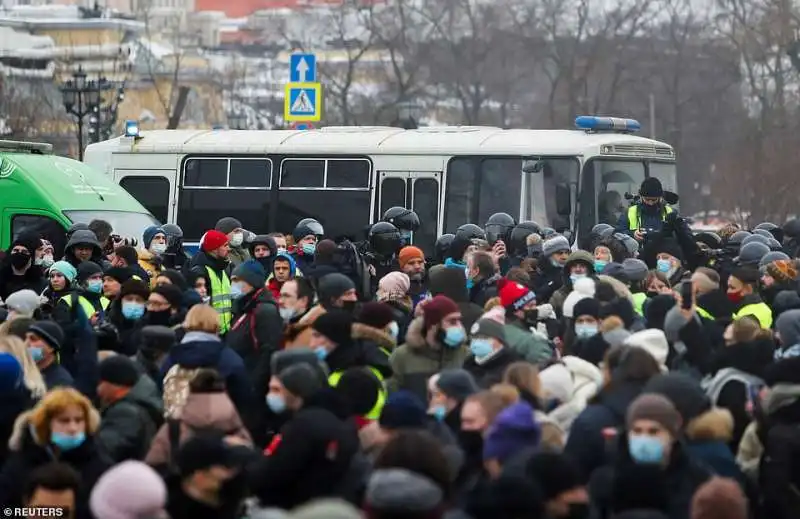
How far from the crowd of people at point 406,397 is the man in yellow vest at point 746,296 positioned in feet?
0.06

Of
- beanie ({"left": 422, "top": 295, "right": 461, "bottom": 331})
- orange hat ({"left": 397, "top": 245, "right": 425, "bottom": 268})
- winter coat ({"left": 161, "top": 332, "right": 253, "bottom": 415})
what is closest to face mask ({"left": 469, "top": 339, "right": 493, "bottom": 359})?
beanie ({"left": 422, "top": 295, "right": 461, "bottom": 331})

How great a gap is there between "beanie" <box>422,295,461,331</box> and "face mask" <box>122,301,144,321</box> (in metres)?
2.49

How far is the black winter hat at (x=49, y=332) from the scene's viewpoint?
37.4ft

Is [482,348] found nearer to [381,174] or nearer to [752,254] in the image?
[752,254]

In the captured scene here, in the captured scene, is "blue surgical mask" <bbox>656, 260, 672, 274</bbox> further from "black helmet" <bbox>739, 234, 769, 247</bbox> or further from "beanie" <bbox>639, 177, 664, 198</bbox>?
"beanie" <bbox>639, 177, 664, 198</bbox>

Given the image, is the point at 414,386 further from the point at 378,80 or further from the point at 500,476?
the point at 378,80

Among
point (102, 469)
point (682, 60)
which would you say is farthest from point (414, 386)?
point (682, 60)

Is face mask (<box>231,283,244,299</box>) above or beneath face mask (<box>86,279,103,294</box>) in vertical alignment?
above

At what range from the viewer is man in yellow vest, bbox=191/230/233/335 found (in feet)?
51.0

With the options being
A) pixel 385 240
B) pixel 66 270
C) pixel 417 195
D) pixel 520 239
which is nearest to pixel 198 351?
pixel 66 270

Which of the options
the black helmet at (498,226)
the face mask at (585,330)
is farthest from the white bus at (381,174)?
the face mask at (585,330)

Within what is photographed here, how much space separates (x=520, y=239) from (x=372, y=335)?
25.3ft

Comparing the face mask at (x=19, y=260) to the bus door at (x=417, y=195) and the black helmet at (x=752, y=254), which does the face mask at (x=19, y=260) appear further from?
the bus door at (x=417, y=195)

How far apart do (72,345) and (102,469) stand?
285 centimetres
